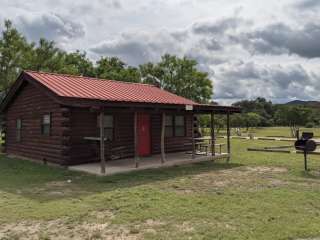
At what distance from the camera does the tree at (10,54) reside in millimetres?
18984

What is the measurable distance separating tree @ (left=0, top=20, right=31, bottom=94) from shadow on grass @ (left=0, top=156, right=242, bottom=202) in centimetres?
809

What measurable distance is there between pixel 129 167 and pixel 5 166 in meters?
4.33

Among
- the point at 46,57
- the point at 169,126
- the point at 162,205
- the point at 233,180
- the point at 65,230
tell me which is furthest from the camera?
the point at 46,57

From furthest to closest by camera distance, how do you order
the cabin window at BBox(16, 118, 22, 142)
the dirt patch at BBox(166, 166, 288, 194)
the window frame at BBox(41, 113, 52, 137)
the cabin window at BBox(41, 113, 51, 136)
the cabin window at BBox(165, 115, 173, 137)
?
the cabin window at BBox(165, 115, 173, 137)
the cabin window at BBox(16, 118, 22, 142)
the cabin window at BBox(41, 113, 51, 136)
the window frame at BBox(41, 113, 52, 137)
the dirt patch at BBox(166, 166, 288, 194)

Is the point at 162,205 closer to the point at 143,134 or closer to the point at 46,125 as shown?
the point at 46,125

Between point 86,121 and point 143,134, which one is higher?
point 86,121

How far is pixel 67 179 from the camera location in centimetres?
944

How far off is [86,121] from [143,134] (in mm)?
2828

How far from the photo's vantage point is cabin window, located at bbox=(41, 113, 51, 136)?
1254cm

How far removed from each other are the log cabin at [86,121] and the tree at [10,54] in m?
3.66

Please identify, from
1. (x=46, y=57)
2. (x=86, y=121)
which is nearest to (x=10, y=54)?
(x=46, y=57)

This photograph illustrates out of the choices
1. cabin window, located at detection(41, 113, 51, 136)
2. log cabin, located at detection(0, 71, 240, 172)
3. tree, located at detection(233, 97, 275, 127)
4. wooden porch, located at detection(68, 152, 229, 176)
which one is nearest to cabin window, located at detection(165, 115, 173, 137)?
log cabin, located at detection(0, 71, 240, 172)

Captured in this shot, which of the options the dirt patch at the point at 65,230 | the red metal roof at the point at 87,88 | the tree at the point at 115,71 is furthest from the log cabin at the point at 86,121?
the tree at the point at 115,71

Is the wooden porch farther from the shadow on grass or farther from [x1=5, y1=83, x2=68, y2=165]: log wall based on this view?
[x1=5, y1=83, x2=68, y2=165]: log wall
